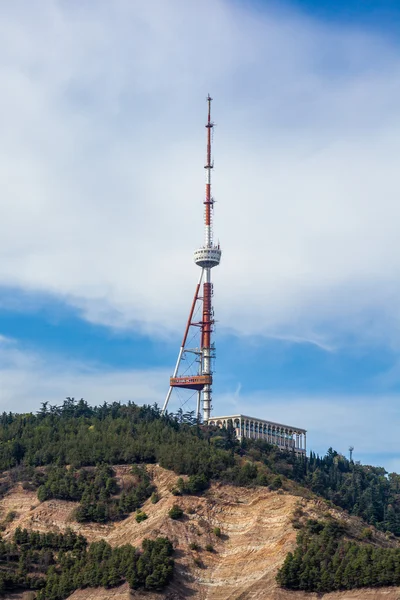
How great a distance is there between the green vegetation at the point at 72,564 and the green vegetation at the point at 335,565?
526 inches

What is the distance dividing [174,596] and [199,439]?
3712 cm

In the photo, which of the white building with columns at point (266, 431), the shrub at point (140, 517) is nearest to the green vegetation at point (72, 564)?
the shrub at point (140, 517)

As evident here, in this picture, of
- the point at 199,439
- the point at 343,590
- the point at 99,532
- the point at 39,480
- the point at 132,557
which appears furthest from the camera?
the point at 199,439

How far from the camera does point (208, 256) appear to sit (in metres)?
181

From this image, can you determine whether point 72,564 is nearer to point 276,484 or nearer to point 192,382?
point 276,484

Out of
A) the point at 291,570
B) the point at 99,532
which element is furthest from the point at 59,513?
the point at 291,570

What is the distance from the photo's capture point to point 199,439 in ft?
487

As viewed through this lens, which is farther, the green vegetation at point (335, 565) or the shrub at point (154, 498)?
the shrub at point (154, 498)

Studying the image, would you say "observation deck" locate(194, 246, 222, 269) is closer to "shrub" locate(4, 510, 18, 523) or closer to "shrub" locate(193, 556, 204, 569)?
"shrub" locate(4, 510, 18, 523)

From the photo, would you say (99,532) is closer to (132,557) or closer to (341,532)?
(132,557)

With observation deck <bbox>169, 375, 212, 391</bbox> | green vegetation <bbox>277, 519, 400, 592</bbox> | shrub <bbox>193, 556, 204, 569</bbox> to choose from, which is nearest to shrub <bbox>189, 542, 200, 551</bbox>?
shrub <bbox>193, 556, 204, 569</bbox>

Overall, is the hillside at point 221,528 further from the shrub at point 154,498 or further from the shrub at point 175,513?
the shrub at point 175,513

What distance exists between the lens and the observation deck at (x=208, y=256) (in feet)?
593

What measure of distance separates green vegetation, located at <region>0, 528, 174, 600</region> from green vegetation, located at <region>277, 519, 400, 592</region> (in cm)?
1336
